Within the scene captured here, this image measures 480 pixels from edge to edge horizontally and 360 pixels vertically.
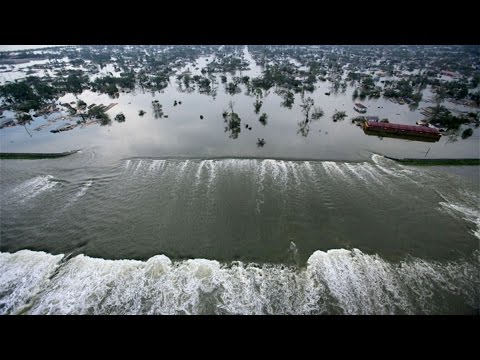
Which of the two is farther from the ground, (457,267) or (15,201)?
(15,201)

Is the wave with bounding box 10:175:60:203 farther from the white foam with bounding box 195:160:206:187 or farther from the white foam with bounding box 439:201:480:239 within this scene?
the white foam with bounding box 439:201:480:239

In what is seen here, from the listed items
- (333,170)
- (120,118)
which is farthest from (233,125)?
(120,118)

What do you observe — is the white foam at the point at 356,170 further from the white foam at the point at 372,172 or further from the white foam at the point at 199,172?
the white foam at the point at 199,172

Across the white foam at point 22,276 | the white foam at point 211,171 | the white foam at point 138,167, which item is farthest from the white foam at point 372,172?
the white foam at point 22,276

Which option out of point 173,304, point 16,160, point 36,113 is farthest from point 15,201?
point 36,113

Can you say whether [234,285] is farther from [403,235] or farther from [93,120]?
[93,120]

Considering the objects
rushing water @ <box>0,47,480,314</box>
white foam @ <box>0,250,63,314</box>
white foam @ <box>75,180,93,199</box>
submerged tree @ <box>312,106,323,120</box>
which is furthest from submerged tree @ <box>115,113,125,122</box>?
submerged tree @ <box>312,106,323,120</box>

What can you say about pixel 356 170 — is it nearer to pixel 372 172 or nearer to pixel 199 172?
pixel 372 172
